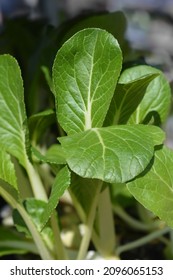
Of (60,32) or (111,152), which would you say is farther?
(60,32)

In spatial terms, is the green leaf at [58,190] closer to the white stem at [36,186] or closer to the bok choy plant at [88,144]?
the bok choy plant at [88,144]

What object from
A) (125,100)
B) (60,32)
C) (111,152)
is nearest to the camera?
(111,152)

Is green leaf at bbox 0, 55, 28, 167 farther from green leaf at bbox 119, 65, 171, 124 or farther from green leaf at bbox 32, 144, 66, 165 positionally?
green leaf at bbox 119, 65, 171, 124

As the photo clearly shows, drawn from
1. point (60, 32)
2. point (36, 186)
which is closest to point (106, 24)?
point (60, 32)

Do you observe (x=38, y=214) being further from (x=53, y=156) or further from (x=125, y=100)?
(x=125, y=100)

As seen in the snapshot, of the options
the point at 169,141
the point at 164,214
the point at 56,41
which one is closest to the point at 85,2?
the point at 169,141

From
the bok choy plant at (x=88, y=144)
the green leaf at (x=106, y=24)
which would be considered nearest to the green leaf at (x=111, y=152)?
the bok choy plant at (x=88, y=144)
